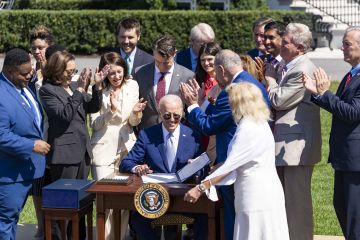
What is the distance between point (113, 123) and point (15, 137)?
4.21 ft

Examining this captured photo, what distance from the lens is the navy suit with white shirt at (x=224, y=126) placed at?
6805mm

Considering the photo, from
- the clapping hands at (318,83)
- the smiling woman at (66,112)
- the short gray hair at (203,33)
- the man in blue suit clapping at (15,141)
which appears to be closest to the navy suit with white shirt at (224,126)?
the clapping hands at (318,83)

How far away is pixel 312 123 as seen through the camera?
748 cm

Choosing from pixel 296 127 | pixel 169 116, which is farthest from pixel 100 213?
pixel 296 127

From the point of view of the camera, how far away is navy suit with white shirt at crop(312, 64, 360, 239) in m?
6.95

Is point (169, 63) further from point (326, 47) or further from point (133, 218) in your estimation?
point (326, 47)

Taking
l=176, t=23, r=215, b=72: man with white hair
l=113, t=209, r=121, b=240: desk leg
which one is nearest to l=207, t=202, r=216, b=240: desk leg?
l=113, t=209, r=121, b=240: desk leg

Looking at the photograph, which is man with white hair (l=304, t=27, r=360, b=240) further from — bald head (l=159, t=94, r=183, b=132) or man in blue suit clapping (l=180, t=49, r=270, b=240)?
bald head (l=159, t=94, r=183, b=132)

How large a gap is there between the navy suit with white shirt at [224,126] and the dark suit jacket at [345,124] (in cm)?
55

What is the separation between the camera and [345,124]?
23.2ft

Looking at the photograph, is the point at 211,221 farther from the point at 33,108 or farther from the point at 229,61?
the point at 33,108

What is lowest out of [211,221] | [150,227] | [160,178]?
[150,227]

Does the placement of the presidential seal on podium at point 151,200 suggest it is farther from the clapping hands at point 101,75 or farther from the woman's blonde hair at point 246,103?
the clapping hands at point 101,75

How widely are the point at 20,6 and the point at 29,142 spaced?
66.0 feet
